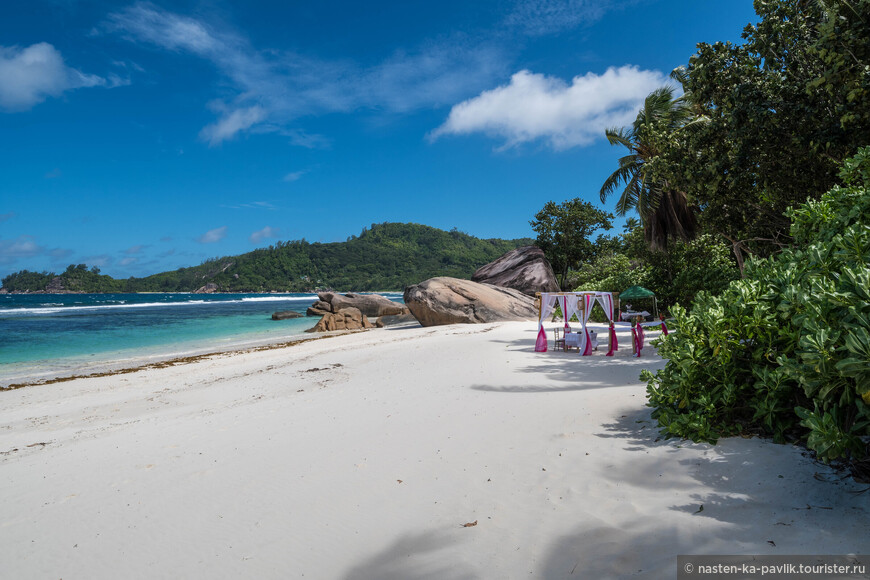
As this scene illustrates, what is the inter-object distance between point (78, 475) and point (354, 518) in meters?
3.35

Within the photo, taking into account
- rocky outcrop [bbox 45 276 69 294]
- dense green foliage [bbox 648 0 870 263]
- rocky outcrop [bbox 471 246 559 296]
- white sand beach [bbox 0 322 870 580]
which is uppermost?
rocky outcrop [bbox 45 276 69 294]

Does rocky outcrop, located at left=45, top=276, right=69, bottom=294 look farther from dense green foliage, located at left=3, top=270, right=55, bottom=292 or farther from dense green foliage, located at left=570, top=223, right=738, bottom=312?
dense green foliage, located at left=570, top=223, right=738, bottom=312

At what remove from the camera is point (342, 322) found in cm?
2805

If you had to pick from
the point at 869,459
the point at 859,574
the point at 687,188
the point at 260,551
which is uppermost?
the point at 687,188

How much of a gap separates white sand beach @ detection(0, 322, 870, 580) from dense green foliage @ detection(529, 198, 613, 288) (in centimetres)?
2289

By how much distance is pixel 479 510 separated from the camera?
3.38 meters

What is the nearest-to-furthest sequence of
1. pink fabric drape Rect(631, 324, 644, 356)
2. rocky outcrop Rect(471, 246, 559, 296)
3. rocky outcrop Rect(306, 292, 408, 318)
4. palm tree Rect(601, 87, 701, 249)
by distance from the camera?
pink fabric drape Rect(631, 324, 644, 356), palm tree Rect(601, 87, 701, 249), rocky outcrop Rect(471, 246, 559, 296), rocky outcrop Rect(306, 292, 408, 318)

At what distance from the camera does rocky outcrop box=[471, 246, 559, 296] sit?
1032 inches

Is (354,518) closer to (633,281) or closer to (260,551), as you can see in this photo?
(260,551)

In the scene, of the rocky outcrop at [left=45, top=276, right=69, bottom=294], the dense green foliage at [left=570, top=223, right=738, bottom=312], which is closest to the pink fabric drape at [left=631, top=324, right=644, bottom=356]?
the dense green foliage at [left=570, top=223, right=738, bottom=312]

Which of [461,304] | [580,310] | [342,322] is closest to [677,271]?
[461,304]

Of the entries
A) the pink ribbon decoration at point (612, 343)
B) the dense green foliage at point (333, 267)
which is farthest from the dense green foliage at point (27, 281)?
the pink ribbon decoration at point (612, 343)

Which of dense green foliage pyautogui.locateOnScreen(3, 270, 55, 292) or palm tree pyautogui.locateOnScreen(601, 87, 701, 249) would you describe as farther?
dense green foliage pyautogui.locateOnScreen(3, 270, 55, 292)

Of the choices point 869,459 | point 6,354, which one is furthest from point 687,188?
point 6,354
